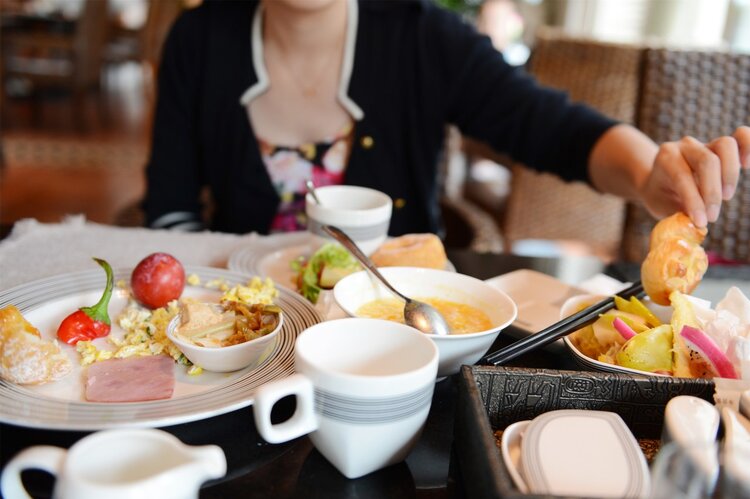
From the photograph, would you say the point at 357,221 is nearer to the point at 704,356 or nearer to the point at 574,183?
the point at 704,356

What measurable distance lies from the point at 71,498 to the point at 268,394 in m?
0.16

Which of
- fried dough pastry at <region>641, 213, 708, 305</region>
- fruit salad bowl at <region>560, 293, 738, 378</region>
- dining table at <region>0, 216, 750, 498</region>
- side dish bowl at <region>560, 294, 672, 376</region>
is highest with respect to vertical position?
fried dough pastry at <region>641, 213, 708, 305</region>

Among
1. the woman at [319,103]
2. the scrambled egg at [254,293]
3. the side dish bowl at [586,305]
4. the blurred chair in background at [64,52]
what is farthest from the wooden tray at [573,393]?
the blurred chair in background at [64,52]

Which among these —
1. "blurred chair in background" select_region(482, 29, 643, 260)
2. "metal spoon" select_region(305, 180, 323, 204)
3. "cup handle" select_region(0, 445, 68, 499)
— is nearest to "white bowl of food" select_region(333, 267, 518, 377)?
"metal spoon" select_region(305, 180, 323, 204)

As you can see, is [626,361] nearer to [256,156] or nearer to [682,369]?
[682,369]

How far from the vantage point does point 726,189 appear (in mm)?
977

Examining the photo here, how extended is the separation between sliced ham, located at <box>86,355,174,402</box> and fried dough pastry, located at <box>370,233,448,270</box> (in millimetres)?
380

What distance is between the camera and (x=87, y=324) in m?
0.82

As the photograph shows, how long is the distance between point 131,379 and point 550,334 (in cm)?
48

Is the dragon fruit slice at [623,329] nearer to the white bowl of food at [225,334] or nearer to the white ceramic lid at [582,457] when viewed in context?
the white ceramic lid at [582,457]

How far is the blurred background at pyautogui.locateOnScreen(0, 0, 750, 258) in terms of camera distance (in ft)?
8.24

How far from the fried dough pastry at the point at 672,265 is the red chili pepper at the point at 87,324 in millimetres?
713

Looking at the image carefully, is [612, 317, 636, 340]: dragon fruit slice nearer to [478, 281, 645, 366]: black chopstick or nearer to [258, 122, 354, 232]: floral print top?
[478, 281, 645, 366]: black chopstick

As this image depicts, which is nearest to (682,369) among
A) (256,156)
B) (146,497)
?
(146,497)
